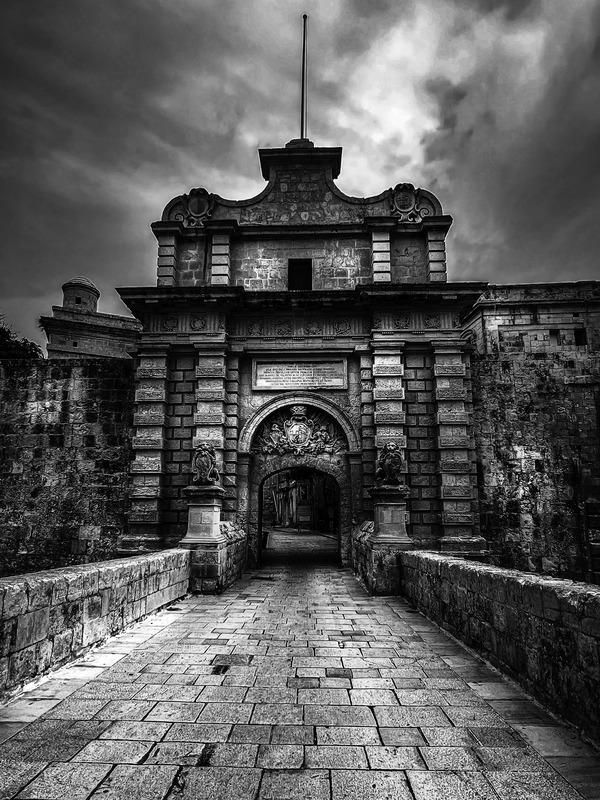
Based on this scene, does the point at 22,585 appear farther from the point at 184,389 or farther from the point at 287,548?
the point at 287,548

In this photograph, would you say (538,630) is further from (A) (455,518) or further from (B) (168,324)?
(B) (168,324)

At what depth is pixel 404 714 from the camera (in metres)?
3.55

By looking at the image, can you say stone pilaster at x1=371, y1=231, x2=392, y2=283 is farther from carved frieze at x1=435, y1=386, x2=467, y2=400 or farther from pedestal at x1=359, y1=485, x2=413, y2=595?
pedestal at x1=359, y1=485, x2=413, y2=595

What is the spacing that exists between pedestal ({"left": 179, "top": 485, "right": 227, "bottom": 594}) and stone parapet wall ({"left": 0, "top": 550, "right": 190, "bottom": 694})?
187cm

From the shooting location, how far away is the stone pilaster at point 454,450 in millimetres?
11297

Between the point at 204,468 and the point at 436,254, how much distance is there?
302 inches

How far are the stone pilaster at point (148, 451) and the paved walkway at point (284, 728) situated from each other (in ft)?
19.7

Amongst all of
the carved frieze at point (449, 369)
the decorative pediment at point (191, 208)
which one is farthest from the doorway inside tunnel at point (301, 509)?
the decorative pediment at point (191, 208)

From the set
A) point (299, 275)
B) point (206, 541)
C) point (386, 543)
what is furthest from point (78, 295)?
point (386, 543)

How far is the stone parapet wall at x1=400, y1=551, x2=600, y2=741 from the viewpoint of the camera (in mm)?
3100

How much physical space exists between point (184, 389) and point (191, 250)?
12.0 ft

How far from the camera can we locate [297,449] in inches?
486

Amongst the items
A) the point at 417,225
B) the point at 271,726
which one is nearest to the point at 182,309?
the point at 417,225

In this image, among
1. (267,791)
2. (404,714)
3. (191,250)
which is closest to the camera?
(267,791)
